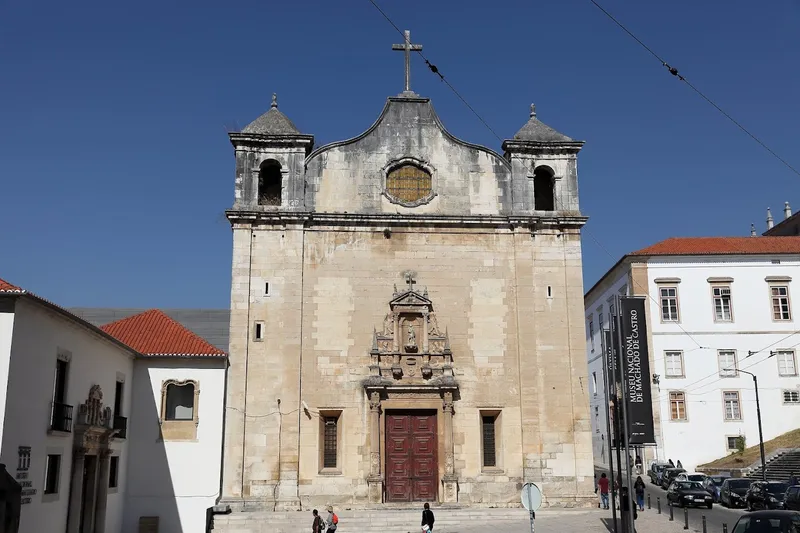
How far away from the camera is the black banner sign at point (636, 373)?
19859mm

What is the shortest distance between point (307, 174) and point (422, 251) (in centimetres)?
479

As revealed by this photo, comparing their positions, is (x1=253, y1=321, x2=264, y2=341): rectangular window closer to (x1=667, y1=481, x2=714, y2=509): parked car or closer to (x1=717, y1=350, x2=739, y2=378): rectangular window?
(x1=667, y1=481, x2=714, y2=509): parked car

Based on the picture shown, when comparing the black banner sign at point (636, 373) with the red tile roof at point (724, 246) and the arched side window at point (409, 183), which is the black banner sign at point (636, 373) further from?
the red tile roof at point (724, 246)

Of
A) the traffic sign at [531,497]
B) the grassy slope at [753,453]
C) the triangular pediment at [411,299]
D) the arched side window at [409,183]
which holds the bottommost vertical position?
the traffic sign at [531,497]

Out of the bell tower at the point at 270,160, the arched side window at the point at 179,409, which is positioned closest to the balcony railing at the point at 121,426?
the arched side window at the point at 179,409

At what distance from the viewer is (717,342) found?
44.8 m

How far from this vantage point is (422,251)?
27.4m

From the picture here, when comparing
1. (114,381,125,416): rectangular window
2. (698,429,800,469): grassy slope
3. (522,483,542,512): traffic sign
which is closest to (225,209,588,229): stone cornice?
(114,381,125,416): rectangular window

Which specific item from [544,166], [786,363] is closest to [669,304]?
[786,363]

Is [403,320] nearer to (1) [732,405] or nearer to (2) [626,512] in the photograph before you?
(2) [626,512]

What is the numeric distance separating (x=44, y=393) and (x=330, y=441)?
9.54 meters

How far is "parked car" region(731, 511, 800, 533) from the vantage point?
14.5m

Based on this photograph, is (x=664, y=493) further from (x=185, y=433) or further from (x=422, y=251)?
(x=185, y=433)

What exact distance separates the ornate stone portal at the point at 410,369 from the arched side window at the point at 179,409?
5900 millimetres
